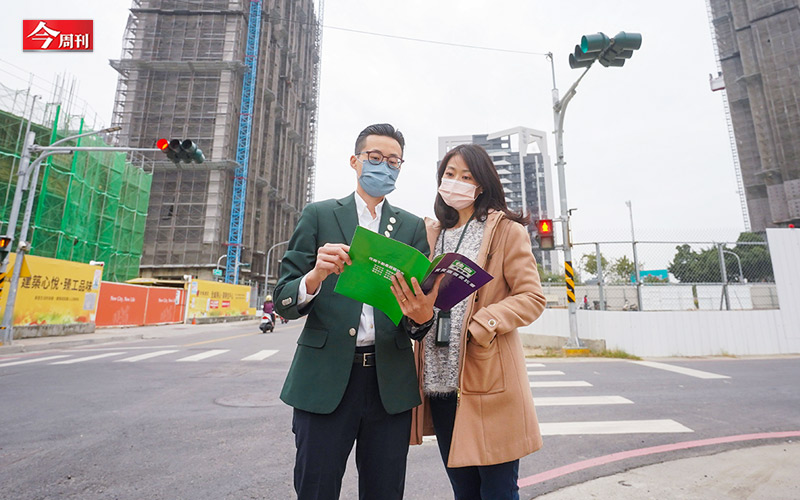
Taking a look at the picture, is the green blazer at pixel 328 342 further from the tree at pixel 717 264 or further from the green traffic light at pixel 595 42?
the tree at pixel 717 264

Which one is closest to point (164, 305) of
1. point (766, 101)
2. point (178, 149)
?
point (178, 149)

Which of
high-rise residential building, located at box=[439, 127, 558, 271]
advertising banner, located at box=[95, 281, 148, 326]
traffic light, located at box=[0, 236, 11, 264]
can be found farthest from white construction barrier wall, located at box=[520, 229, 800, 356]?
high-rise residential building, located at box=[439, 127, 558, 271]

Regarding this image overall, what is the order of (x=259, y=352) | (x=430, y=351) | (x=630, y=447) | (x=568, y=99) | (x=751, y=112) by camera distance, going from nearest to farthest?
(x=430, y=351), (x=630, y=447), (x=568, y=99), (x=259, y=352), (x=751, y=112)

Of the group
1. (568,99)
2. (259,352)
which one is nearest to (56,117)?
(259,352)

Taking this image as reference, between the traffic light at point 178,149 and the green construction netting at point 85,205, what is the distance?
18374 mm

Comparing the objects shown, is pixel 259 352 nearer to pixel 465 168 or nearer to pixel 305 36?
pixel 465 168

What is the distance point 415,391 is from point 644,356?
1047 cm

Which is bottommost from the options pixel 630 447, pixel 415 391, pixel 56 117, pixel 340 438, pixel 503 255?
pixel 630 447

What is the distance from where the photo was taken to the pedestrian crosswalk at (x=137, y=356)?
8961mm

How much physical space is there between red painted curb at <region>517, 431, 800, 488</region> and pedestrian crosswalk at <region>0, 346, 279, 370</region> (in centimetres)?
763

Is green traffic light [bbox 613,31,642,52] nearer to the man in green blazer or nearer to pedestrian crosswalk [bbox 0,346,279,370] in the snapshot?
the man in green blazer

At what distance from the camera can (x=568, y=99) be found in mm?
10039

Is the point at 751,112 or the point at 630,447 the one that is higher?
the point at 751,112

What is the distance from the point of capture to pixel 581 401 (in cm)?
550
